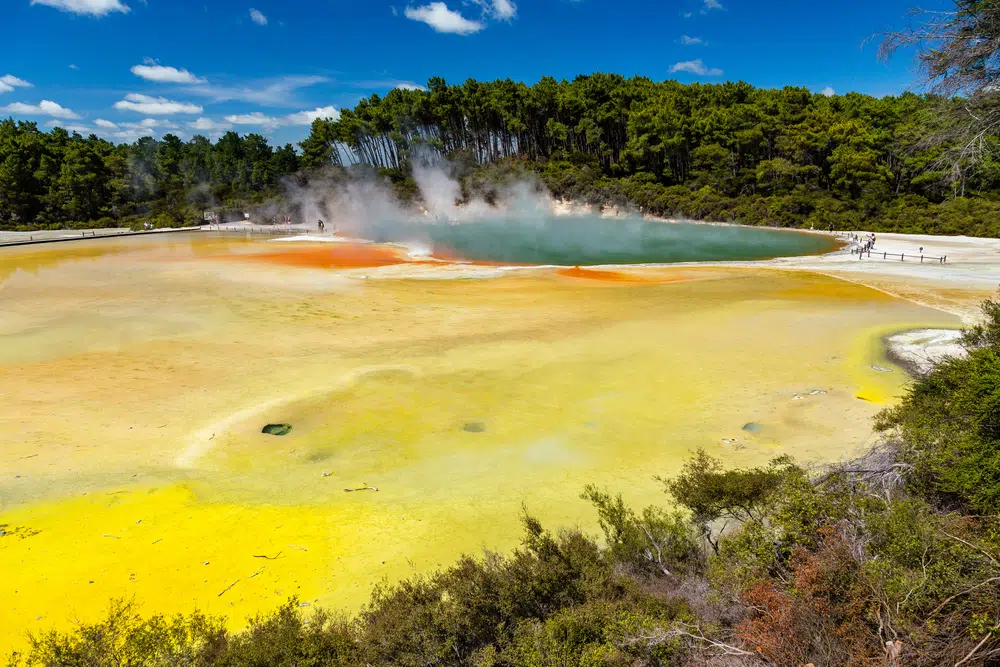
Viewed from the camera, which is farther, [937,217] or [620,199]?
[620,199]

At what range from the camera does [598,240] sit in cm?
4450

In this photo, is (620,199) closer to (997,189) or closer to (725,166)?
(725,166)

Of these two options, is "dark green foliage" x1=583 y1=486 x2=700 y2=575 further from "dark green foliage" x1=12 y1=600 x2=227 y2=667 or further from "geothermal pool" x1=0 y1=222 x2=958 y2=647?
"dark green foliage" x1=12 y1=600 x2=227 y2=667

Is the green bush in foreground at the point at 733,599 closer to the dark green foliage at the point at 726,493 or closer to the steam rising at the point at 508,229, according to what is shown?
the dark green foliage at the point at 726,493

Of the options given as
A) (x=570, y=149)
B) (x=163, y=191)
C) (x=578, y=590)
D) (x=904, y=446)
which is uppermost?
(x=570, y=149)

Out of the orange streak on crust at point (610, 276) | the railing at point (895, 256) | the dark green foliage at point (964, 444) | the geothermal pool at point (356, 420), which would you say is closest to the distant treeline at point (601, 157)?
the railing at point (895, 256)

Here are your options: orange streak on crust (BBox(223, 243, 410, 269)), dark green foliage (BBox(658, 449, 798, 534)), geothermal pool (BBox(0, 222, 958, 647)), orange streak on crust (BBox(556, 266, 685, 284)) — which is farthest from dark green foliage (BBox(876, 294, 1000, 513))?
orange streak on crust (BBox(223, 243, 410, 269))

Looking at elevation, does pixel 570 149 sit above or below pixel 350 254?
above

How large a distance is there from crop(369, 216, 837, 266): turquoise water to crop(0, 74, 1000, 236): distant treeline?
8468 mm

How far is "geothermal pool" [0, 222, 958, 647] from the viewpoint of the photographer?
7.42 m

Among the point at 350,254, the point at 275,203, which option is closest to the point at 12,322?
the point at 350,254

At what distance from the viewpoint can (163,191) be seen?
3066 inches

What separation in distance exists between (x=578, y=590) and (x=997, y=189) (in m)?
63.4

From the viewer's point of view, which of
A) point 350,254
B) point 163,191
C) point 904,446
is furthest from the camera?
point 163,191
